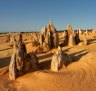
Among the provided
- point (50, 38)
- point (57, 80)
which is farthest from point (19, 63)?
point (50, 38)

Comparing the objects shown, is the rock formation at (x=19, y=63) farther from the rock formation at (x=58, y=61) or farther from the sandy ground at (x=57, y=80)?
the rock formation at (x=58, y=61)

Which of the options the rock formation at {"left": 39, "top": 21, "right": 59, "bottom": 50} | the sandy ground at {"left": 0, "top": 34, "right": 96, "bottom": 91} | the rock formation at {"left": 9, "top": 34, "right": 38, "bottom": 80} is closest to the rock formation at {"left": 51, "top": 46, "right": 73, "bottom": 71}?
the sandy ground at {"left": 0, "top": 34, "right": 96, "bottom": 91}

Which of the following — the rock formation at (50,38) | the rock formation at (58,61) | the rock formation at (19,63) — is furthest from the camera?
the rock formation at (50,38)

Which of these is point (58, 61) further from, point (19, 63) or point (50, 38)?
point (50, 38)

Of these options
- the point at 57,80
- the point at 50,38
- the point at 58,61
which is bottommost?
the point at 57,80

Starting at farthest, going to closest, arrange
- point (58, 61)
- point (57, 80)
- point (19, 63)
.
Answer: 1. point (58, 61)
2. point (19, 63)
3. point (57, 80)

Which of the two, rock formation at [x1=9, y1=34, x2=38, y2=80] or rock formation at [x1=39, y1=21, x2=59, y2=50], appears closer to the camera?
rock formation at [x1=9, y1=34, x2=38, y2=80]

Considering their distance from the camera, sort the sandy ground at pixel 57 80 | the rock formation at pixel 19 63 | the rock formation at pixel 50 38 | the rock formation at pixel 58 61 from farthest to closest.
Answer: the rock formation at pixel 50 38, the rock formation at pixel 58 61, the rock formation at pixel 19 63, the sandy ground at pixel 57 80

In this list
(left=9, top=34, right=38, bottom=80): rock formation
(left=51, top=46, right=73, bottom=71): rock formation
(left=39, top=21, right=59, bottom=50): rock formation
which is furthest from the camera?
(left=39, top=21, right=59, bottom=50): rock formation

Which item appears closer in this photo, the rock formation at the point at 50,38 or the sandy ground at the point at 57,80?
the sandy ground at the point at 57,80

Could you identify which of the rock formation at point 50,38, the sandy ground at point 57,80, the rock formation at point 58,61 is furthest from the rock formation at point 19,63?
the rock formation at point 50,38

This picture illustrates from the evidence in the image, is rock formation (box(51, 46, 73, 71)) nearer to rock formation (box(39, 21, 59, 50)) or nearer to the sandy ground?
the sandy ground

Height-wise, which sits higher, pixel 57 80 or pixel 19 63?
pixel 19 63

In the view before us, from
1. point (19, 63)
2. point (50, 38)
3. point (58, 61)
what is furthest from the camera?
point (50, 38)
